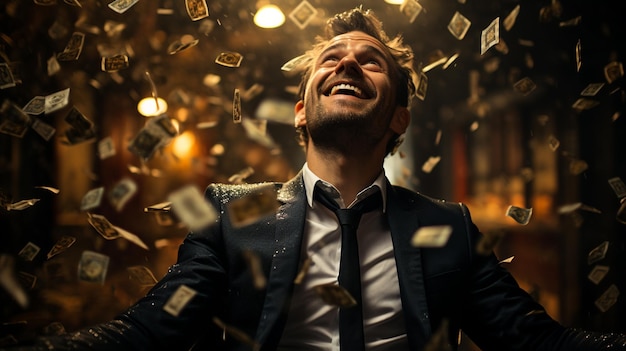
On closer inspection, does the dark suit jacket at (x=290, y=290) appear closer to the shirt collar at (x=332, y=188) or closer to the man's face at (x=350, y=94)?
the shirt collar at (x=332, y=188)

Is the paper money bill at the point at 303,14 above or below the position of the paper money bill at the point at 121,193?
above

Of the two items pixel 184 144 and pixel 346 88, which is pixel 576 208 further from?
pixel 184 144

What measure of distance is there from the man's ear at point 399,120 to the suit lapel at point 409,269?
0.35 meters

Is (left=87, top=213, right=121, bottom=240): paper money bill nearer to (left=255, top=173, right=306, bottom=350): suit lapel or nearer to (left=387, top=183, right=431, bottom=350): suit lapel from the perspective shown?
(left=255, top=173, right=306, bottom=350): suit lapel

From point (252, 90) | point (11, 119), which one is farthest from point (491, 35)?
point (252, 90)

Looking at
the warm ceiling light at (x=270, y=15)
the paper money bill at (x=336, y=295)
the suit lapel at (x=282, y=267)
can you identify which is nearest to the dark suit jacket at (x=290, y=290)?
the suit lapel at (x=282, y=267)

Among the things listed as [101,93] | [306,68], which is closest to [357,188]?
[306,68]

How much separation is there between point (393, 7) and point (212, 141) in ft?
9.26

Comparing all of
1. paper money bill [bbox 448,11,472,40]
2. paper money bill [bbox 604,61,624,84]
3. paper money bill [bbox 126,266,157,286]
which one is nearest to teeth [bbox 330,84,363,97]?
paper money bill [bbox 448,11,472,40]

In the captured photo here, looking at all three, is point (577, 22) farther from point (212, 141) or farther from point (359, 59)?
point (212, 141)

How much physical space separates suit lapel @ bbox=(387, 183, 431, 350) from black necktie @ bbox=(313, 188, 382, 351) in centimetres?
8

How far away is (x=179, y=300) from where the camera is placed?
4.40 feet

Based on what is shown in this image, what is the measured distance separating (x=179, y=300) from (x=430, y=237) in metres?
0.71

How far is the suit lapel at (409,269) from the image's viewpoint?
1.38 m
